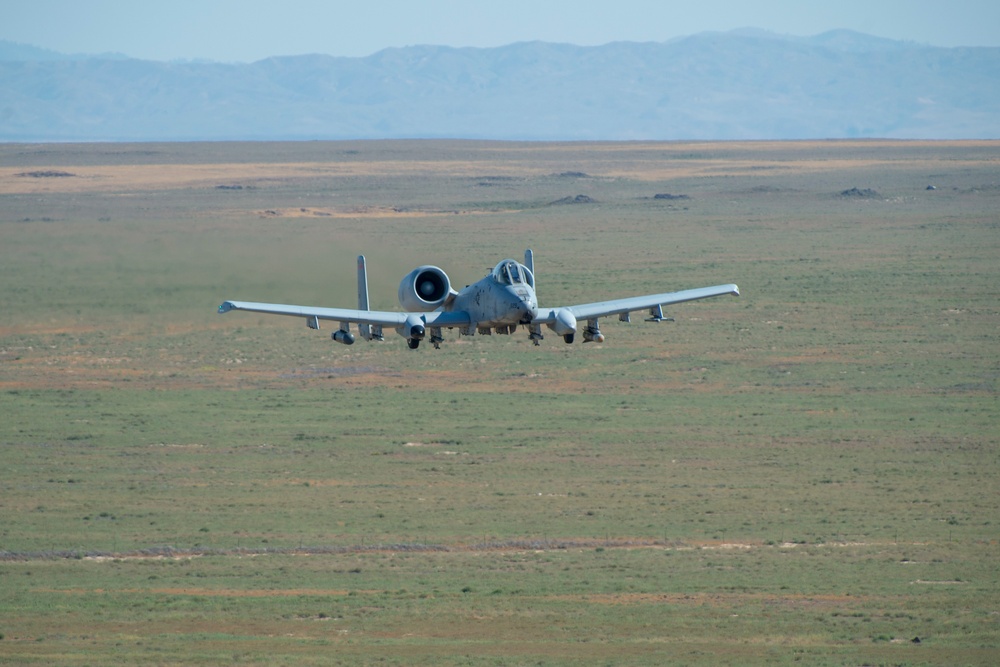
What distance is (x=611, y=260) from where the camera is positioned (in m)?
125

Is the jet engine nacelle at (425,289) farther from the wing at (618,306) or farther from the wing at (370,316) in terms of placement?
the wing at (618,306)

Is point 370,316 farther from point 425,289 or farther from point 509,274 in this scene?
point 509,274

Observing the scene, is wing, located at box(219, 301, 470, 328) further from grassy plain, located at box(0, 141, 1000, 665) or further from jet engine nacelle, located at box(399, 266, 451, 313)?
grassy plain, located at box(0, 141, 1000, 665)

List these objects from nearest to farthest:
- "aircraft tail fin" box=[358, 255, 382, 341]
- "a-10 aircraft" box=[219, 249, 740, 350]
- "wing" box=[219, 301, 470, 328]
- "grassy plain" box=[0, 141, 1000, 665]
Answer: "a-10 aircraft" box=[219, 249, 740, 350], "wing" box=[219, 301, 470, 328], "aircraft tail fin" box=[358, 255, 382, 341], "grassy plain" box=[0, 141, 1000, 665]

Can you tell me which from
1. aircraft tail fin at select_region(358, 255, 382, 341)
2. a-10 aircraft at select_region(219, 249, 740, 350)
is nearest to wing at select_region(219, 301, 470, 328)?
a-10 aircraft at select_region(219, 249, 740, 350)

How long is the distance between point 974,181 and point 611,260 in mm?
93251

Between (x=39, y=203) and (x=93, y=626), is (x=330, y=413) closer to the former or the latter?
(x=93, y=626)

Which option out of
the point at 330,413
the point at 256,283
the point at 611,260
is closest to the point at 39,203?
the point at 611,260

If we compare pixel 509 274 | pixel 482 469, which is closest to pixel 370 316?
pixel 509 274

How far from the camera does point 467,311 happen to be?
41812 millimetres

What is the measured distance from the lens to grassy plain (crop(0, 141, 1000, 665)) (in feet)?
145

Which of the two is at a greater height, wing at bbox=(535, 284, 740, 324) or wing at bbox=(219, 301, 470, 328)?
wing at bbox=(219, 301, 470, 328)

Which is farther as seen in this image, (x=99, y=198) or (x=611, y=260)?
(x=99, y=198)

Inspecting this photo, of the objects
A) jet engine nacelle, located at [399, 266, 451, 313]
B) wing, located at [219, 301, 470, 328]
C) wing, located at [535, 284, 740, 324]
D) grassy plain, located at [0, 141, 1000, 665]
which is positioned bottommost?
grassy plain, located at [0, 141, 1000, 665]
